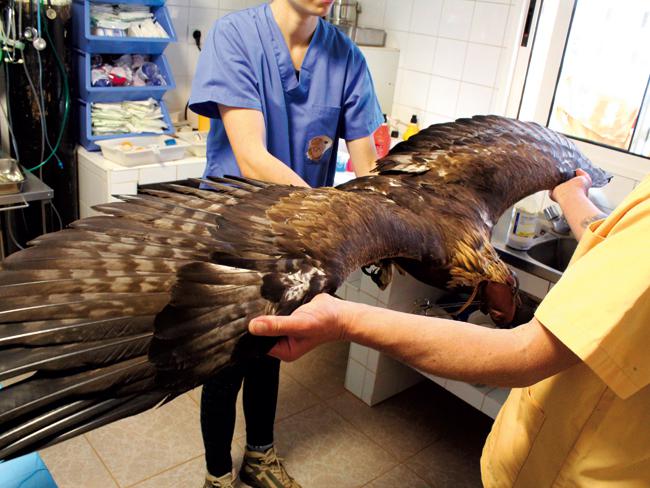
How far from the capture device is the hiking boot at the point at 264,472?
72.4 inches

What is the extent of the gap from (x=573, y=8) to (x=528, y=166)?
1237 mm

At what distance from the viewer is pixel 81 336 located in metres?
0.81

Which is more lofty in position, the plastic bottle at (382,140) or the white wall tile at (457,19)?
the white wall tile at (457,19)

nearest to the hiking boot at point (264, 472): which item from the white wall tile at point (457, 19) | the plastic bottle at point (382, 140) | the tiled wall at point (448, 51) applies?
the plastic bottle at point (382, 140)

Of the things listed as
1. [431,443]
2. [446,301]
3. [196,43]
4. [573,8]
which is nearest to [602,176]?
[446,301]

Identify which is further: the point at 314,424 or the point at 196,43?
the point at 196,43

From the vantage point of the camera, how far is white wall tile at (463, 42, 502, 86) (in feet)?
8.40

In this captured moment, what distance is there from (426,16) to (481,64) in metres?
0.40

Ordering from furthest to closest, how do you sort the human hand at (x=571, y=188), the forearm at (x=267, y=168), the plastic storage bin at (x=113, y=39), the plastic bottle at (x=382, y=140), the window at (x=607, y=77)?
the plastic bottle at (x=382, y=140) < the plastic storage bin at (x=113, y=39) < the window at (x=607, y=77) < the human hand at (x=571, y=188) < the forearm at (x=267, y=168)

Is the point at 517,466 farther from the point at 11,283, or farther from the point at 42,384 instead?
the point at 11,283

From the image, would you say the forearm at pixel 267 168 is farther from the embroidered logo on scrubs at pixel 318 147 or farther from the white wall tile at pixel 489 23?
the white wall tile at pixel 489 23

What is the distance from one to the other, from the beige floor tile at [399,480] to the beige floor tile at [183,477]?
1.58 feet

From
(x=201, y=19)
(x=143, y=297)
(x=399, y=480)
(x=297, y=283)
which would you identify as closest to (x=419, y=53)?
(x=201, y=19)

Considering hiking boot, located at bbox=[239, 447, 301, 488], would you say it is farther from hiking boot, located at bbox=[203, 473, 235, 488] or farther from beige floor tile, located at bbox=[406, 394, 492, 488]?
beige floor tile, located at bbox=[406, 394, 492, 488]
